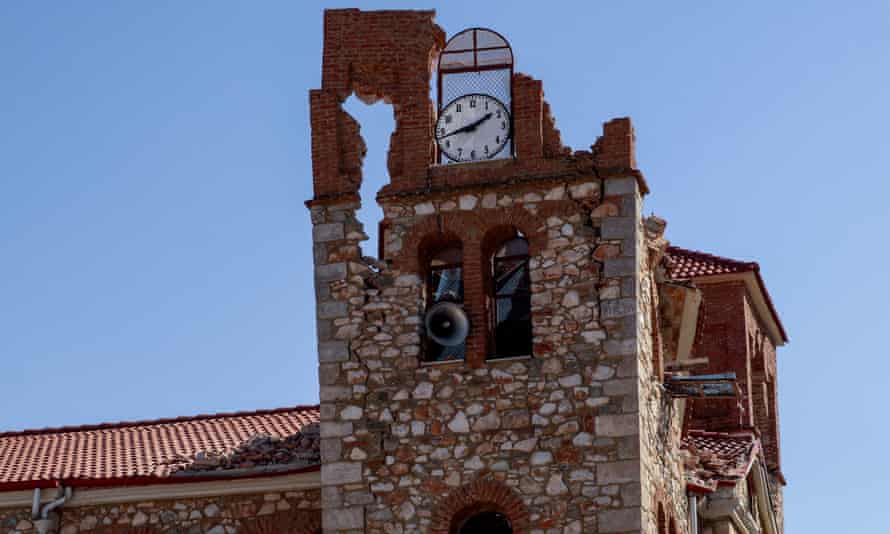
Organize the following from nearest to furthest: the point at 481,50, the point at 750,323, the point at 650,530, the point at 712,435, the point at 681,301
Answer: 1. the point at 650,530
2. the point at 481,50
3. the point at 681,301
4. the point at 712,435
5. the point at 750,323

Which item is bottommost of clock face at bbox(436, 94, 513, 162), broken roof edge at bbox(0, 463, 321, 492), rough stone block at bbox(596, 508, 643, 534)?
rough stone block at bbox(596, 508, 643, 534)

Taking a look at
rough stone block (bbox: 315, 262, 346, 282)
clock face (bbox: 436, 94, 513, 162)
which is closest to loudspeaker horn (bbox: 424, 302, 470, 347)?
rough stone block (bbox: 315, 262, 346, 282)

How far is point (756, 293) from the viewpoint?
132ft

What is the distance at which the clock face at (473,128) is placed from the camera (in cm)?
2898

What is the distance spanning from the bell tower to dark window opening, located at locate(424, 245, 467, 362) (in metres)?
0.09

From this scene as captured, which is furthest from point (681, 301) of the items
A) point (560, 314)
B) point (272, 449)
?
point (272, 449)

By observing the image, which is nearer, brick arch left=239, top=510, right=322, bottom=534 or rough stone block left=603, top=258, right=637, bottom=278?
rough stone block left=603, top=258, right=637, bottom=278

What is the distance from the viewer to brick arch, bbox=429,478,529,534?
27.4 meters

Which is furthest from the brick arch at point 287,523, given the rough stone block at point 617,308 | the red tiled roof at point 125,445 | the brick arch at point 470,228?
the rough stone block at point 617,308

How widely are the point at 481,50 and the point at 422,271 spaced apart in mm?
3173

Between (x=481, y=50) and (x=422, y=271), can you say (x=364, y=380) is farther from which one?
(x=481, y=50)

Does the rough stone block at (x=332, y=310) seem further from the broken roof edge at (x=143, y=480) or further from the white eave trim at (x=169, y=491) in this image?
the white eave trim at (x=169, y=491)

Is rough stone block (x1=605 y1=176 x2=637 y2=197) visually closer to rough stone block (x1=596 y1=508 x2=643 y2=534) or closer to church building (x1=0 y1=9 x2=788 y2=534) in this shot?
church building (x1=0 y1=9 x2=788 y2=534)

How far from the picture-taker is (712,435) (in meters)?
35.5
